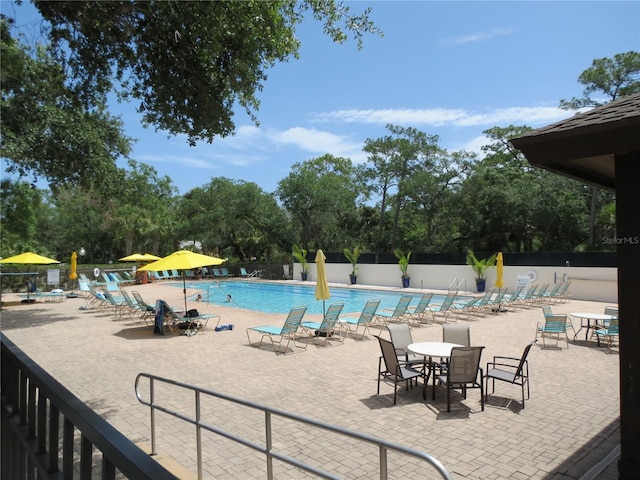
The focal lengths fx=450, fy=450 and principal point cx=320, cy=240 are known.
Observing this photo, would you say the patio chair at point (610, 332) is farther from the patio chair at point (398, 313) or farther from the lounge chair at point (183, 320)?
the lounge chair at point (183, 320)

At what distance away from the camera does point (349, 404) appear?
6.45 metres

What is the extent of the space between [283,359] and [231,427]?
148 inches

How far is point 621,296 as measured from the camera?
3.36m

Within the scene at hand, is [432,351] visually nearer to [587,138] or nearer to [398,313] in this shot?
[587,138]

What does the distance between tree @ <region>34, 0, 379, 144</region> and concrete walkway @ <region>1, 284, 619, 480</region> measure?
160 inches

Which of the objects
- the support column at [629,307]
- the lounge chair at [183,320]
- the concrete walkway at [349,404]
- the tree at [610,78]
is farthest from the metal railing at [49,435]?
the tree at [610,78]

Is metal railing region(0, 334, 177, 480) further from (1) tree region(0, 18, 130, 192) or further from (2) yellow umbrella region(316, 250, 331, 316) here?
(2) yellow umbrella region(316, 250, 331, 316)

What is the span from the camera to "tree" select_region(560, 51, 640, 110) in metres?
30.5

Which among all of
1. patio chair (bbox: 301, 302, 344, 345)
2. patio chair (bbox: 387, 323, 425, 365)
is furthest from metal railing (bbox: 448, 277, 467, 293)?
patio chair (bbox: 387, 323, 425, 365)

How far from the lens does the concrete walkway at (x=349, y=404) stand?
467 cm

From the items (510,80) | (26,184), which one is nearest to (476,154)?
Result: (510,80)

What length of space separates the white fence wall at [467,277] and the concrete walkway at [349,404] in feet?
29.0

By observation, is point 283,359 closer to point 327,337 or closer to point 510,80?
point 327,337

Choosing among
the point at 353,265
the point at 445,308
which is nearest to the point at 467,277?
the point at 353,265
